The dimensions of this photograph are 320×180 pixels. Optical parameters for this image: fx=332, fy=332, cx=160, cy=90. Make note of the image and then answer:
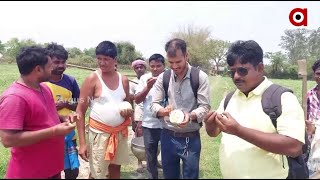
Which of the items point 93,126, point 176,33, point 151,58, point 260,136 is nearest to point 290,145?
point 260,136

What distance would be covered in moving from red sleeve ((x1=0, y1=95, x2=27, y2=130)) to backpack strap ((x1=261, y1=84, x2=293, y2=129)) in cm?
172

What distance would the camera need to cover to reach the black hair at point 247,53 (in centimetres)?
238

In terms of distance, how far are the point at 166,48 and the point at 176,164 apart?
→ 1.28 meters

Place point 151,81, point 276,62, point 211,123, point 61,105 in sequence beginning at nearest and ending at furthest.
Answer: point 211,123
point 61,105
point 151,81
point 276,62

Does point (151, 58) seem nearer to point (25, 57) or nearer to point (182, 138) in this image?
point (182, 138)

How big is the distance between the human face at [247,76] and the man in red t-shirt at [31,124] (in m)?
1.26

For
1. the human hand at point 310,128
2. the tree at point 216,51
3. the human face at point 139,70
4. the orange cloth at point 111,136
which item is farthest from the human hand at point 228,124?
the tree at point 216,51

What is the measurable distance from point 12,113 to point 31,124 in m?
0.20

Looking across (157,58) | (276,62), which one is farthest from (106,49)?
(276,62)

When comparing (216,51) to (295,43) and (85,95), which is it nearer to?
(295,43)

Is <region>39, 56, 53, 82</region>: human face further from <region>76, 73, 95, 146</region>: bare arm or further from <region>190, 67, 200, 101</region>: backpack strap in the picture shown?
<region>190, 67, 200, 101</region>: backpack strap

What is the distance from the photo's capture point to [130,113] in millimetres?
3707

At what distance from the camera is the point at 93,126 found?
3.74 m

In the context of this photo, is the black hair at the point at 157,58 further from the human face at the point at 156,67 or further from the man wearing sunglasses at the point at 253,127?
→ the man wearing sunglasses at the point at 253,127
